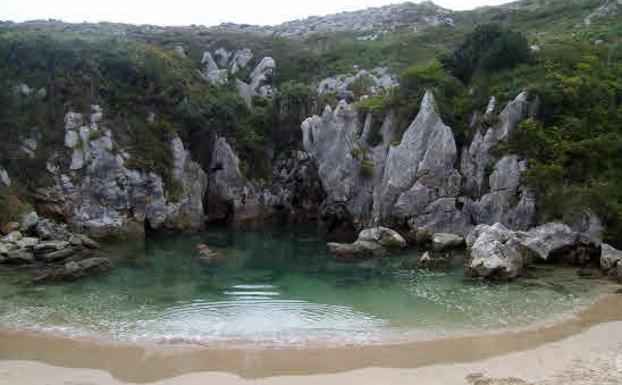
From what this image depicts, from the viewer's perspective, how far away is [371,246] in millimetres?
35000

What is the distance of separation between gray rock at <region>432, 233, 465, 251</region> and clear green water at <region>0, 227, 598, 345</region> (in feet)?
4.81

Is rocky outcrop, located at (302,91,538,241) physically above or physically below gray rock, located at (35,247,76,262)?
above

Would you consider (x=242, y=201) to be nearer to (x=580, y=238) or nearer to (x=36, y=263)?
(x=36, y=263)

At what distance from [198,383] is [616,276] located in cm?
2102

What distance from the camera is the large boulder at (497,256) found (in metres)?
27.4

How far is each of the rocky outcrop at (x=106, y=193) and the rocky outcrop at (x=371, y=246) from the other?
49.8 ft

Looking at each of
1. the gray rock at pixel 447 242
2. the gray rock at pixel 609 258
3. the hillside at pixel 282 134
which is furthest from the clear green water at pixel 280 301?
the hillside at pixel 282 134

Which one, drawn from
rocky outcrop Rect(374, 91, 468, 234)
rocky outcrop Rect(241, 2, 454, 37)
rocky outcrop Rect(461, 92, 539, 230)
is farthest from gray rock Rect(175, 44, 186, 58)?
rocky outcrop Rect(461, 92, 539, 230)

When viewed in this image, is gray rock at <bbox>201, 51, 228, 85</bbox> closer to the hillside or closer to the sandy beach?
the hillside

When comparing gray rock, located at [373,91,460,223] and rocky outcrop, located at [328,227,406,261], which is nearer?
rocky outcrop, located at [328,227,406,261]

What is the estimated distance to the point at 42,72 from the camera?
45.7m

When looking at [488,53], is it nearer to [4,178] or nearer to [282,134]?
[282,134]

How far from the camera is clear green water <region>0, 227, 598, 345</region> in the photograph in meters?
20.9

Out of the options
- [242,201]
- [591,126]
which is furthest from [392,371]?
[242,201]
